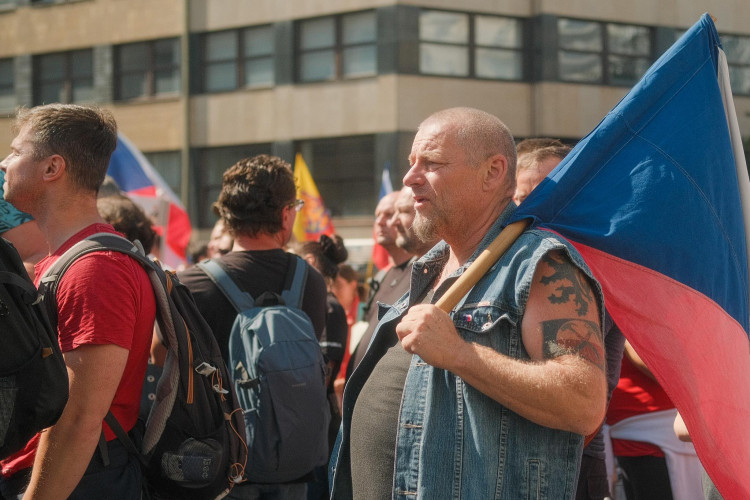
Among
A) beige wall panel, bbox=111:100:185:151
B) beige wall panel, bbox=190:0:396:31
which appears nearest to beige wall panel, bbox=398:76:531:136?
beige wall panel, bbox=190:0:396:31

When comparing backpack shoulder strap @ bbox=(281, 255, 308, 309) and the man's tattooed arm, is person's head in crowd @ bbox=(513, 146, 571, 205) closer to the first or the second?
backpack shoulder strap @ bbox=(281, 255, 308, 309)

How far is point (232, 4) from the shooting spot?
2364 cm

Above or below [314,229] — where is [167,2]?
above

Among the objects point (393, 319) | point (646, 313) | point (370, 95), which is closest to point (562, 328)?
point (646, 313)

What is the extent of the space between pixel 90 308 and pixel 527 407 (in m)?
1.29

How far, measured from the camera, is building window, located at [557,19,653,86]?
76.7 feet

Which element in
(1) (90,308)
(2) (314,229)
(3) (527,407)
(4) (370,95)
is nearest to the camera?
(3) (527,407)

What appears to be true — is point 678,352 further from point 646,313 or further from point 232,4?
point 232,4

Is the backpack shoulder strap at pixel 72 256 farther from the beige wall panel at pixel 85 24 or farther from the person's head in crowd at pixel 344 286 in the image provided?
the beige wall panel at pixel 85 24

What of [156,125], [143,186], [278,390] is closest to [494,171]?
[278,390]

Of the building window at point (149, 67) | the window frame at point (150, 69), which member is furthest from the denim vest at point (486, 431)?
the building window at point (149, 67)

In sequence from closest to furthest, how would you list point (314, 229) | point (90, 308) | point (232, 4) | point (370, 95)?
point (90, 308), point (314, 229), point (370, 95), point (232, 4)

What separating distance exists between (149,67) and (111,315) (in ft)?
75.3

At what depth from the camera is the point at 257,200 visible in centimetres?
425
